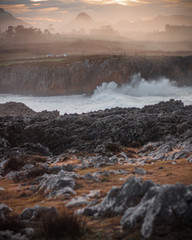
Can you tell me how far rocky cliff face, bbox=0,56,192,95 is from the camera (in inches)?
2328

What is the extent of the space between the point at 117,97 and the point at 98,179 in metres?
42.6

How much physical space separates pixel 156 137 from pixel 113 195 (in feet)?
41.7

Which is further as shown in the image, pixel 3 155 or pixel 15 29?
pixel 15 29

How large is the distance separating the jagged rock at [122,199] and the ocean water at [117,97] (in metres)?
41.2

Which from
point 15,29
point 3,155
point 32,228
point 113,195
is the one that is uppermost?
point 15,29

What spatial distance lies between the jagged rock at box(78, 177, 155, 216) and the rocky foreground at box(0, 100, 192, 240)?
25 mm

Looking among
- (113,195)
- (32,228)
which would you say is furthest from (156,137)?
(32,228)

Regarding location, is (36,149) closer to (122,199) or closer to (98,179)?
(98,179)

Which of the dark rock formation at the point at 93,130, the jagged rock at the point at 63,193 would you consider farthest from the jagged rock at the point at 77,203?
the dark rock formation at the point at 93,130

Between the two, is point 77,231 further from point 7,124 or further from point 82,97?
point 82,97

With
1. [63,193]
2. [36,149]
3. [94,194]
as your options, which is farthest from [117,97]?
[94,194]

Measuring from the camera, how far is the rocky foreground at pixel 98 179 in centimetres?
557

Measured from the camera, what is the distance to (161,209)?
5.37m

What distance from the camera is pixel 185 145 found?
15.1m
